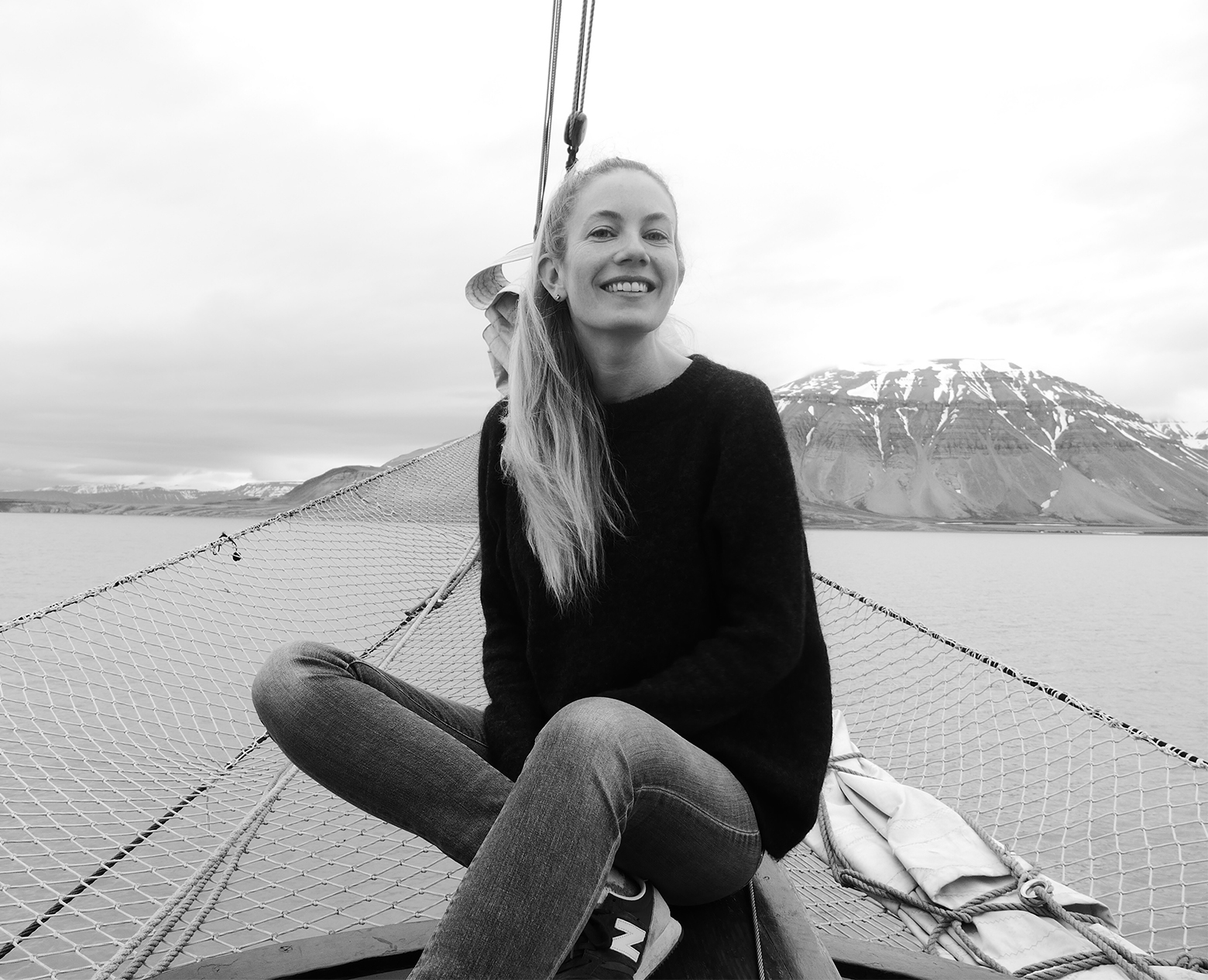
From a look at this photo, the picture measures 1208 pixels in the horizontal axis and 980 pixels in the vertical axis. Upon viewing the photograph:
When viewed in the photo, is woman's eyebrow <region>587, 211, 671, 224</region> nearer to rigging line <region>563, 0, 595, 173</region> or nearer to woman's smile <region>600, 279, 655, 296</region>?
woman's smile <region>600, 279, 655, 296</region>

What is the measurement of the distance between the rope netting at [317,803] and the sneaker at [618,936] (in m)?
0.74

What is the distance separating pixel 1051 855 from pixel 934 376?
168 m

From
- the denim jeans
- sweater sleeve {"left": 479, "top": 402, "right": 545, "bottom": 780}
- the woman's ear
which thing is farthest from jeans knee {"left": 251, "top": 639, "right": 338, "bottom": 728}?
the woman's ear

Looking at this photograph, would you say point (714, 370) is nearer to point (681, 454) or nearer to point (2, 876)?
point (681, 454)

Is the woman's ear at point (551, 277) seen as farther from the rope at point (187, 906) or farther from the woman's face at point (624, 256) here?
the rope at point (187, 906)

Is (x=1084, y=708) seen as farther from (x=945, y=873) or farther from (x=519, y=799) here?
(x=519, y=799)

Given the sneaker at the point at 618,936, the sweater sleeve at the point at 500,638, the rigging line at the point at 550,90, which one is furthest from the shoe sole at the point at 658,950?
the rigging line at the point at 550,90

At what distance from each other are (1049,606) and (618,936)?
1761cm

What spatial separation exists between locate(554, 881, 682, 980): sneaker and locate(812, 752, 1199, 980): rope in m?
0.89

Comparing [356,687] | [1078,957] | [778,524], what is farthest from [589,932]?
[1078,957]

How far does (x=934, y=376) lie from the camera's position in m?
160

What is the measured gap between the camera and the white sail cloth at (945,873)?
1713 mm

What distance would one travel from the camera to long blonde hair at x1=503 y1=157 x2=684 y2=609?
1.20 m

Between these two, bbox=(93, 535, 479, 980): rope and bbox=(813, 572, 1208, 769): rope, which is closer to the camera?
bbox=(93, 535, 479, 980): rope
